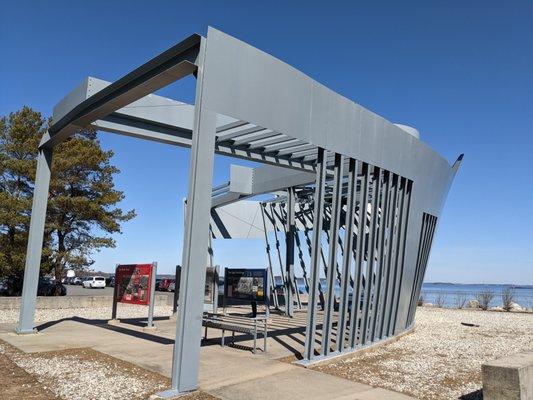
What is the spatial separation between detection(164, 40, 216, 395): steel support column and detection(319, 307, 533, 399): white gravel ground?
2.60 metres

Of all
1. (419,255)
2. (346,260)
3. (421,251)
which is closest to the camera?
(346,260)

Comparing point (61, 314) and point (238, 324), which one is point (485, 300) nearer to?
point (238, 324)

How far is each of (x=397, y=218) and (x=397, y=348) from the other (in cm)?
278

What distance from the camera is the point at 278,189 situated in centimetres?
1580

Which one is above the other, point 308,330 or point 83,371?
point 308,330

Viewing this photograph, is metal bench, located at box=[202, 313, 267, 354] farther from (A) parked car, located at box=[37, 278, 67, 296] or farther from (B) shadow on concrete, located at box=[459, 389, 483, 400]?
(A) parked car, located at box=[37, 278, 67, 296]

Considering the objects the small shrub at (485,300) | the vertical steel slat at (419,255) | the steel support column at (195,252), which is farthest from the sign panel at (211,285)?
the small shrub at (485,300)

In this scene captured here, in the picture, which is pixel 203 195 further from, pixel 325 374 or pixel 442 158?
pixel 442 158

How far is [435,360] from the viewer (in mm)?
8758

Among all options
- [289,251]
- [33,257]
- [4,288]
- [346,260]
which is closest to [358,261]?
[346,260]

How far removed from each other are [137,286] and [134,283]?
16cm

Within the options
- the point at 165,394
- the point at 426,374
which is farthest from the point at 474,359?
the point at 165,394

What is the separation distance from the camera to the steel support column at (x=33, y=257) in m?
10.2

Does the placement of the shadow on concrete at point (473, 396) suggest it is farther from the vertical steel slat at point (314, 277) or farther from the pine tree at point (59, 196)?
the pine tree at point (59, 196)
